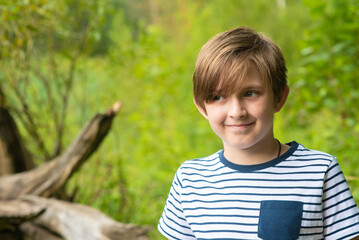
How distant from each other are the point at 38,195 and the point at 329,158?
5.45 ft

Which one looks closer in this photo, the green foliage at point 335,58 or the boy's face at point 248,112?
the boy's face at point 248,112

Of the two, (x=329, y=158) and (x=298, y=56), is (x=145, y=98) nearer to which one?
(x=298, y=56)

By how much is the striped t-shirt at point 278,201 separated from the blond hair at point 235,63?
16 centimetres

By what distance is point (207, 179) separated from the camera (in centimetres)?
112

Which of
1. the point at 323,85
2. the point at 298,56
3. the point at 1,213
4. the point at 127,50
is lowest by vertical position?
the point at 1,213

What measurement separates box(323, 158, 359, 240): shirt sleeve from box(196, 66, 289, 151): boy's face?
0.17m

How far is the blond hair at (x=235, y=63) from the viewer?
1.01 metres

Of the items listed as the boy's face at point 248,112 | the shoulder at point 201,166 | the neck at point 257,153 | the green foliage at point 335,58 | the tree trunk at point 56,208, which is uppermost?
the green foliage at point 335,58

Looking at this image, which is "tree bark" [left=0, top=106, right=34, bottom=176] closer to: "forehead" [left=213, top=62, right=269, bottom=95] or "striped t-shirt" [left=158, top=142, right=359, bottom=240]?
"striped t-shirt" [left=158, top=142, right=359, bottom=240]

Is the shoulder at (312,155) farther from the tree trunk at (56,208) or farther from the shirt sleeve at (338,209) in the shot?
the tree trunk at (56,208)

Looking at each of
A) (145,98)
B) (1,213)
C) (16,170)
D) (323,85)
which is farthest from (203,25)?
(1,213)

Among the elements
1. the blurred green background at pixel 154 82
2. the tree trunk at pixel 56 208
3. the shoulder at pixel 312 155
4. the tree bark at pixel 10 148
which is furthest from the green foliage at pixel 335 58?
the tree bark at pixel 10 148

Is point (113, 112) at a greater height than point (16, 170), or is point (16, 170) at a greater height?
point (113, 112)

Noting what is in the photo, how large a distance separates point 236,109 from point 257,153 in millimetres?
128
